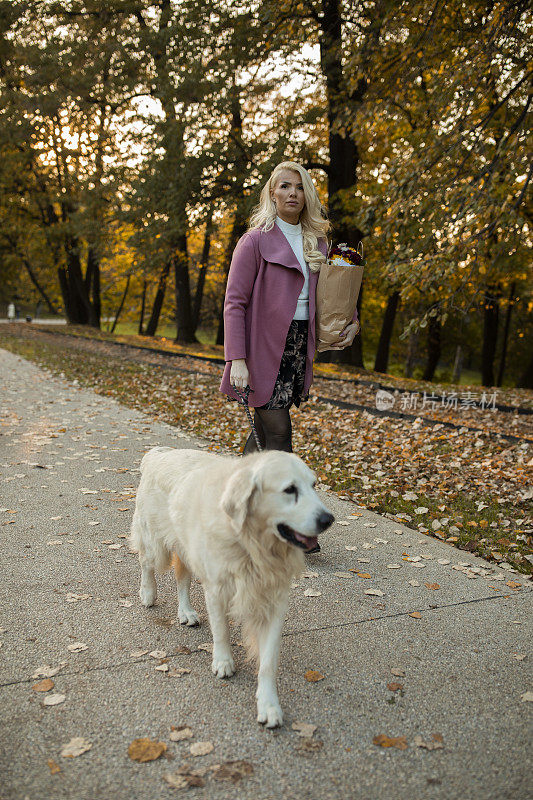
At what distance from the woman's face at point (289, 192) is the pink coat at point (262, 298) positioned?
16cm

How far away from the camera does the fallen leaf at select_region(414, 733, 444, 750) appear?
2537mm

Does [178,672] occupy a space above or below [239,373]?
below

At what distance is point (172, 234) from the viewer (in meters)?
16.9

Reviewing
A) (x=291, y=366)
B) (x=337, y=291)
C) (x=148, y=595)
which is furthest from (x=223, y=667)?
(x=337, y=291)

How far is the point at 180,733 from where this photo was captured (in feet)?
8.38

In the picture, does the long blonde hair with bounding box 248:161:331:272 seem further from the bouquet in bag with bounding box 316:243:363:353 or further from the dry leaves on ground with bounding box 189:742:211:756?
the dry leaves on ground with bounding box 189:742:211:756

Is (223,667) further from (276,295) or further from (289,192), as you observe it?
(289,192)

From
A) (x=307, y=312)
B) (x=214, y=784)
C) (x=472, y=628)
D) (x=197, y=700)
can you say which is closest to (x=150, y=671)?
(x=197, y=700)

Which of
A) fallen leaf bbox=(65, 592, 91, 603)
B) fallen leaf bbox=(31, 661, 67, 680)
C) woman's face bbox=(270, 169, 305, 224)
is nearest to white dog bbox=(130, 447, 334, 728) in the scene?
fallen leaf bbox=(31, 661, 67, 680)

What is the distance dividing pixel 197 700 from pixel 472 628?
172 centimetres

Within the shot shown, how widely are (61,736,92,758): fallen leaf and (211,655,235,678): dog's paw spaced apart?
71 cm

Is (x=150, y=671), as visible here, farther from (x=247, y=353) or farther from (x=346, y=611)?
(x=247, y=353)

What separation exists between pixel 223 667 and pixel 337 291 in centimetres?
228

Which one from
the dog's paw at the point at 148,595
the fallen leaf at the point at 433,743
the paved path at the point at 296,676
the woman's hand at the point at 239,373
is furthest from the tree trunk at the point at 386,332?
the fallen leaf at the point at 433,743
